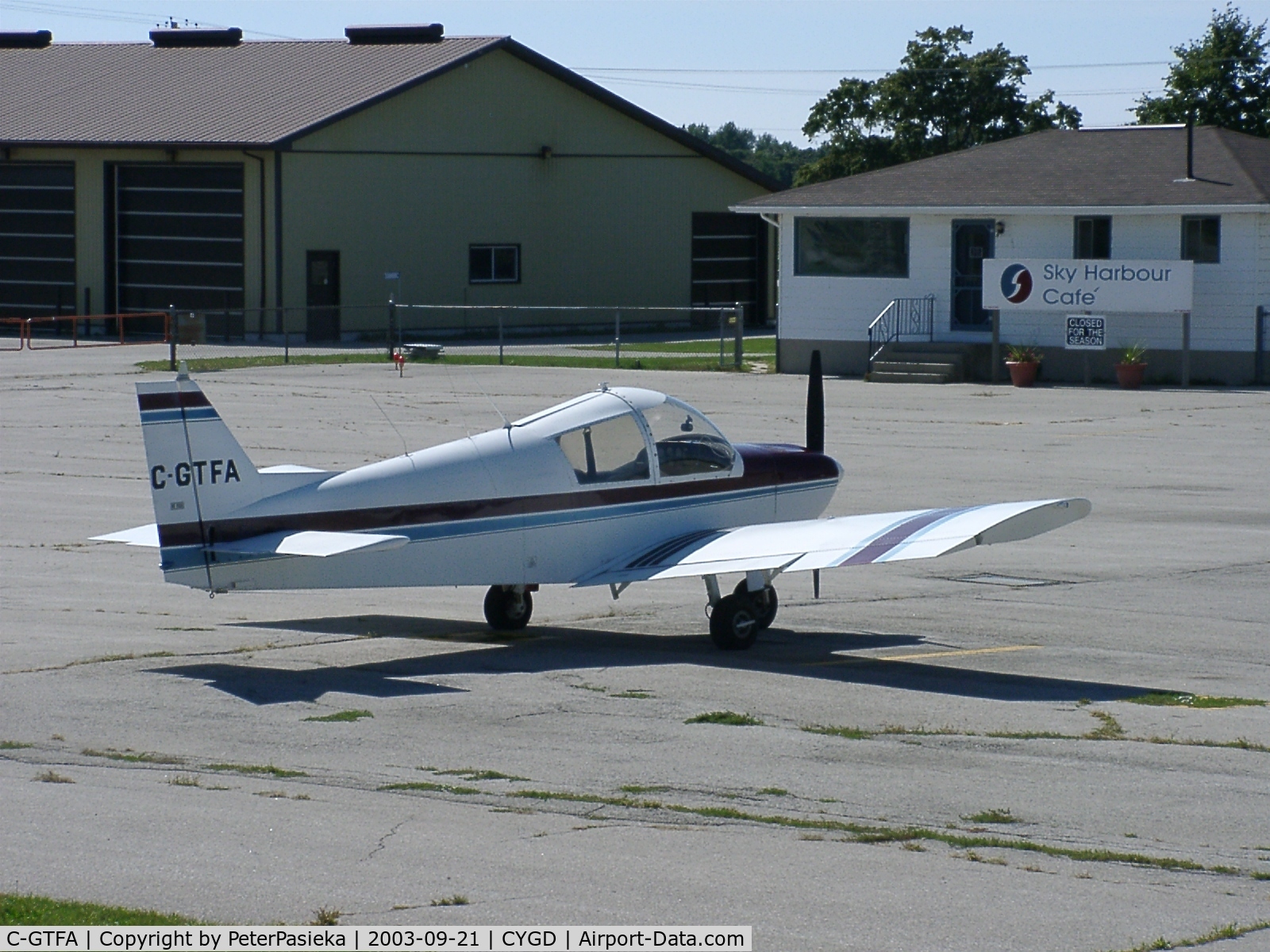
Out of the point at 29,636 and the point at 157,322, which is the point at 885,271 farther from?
the point at 29,636

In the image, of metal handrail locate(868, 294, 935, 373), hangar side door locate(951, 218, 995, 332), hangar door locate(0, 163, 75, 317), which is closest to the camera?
hangar side door locate(951, 218, 995, 332)

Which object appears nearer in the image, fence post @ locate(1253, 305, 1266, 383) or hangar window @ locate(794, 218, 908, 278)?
fence post @ locate(1253, 305, 1266, 383)

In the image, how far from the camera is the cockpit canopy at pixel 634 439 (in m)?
13.2

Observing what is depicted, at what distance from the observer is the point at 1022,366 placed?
37.3m

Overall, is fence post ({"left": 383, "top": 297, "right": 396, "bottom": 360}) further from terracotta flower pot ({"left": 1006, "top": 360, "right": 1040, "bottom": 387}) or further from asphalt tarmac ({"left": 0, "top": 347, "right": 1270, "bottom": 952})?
asphalt tarmac ({"left": 0, "top": 347, "right": 1270, "bottom": 952})

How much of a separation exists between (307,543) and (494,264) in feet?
146

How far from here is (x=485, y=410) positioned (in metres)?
31.5

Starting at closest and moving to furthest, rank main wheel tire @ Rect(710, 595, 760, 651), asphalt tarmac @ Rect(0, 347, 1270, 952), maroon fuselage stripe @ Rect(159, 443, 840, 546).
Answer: asphalt tarmac @ Rect(0, 347, 1270, 952) < maroon fuselage stripe @ Rect(159, 443, 840, 546) < main wheel tire @ Rect(710, 595, 760, 651)

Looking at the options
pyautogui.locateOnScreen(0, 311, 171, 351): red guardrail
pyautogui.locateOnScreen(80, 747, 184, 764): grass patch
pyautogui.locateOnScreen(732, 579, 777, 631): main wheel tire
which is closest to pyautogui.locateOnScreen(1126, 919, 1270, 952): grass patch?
pyautogui.locateOnScreen(80, 747, 184, 764): grass patch

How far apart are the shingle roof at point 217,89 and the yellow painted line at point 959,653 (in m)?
38.3

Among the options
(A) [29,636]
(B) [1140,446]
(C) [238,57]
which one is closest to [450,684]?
(A) [29,636]

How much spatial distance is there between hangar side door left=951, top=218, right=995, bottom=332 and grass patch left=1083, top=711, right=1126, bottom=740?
30.2 meters

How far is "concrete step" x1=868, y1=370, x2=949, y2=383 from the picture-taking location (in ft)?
127

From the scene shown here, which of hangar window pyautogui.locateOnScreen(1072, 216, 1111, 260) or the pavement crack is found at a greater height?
hangar window pyautogui.locateOnScreen(1072, 216, 1111, 260)
